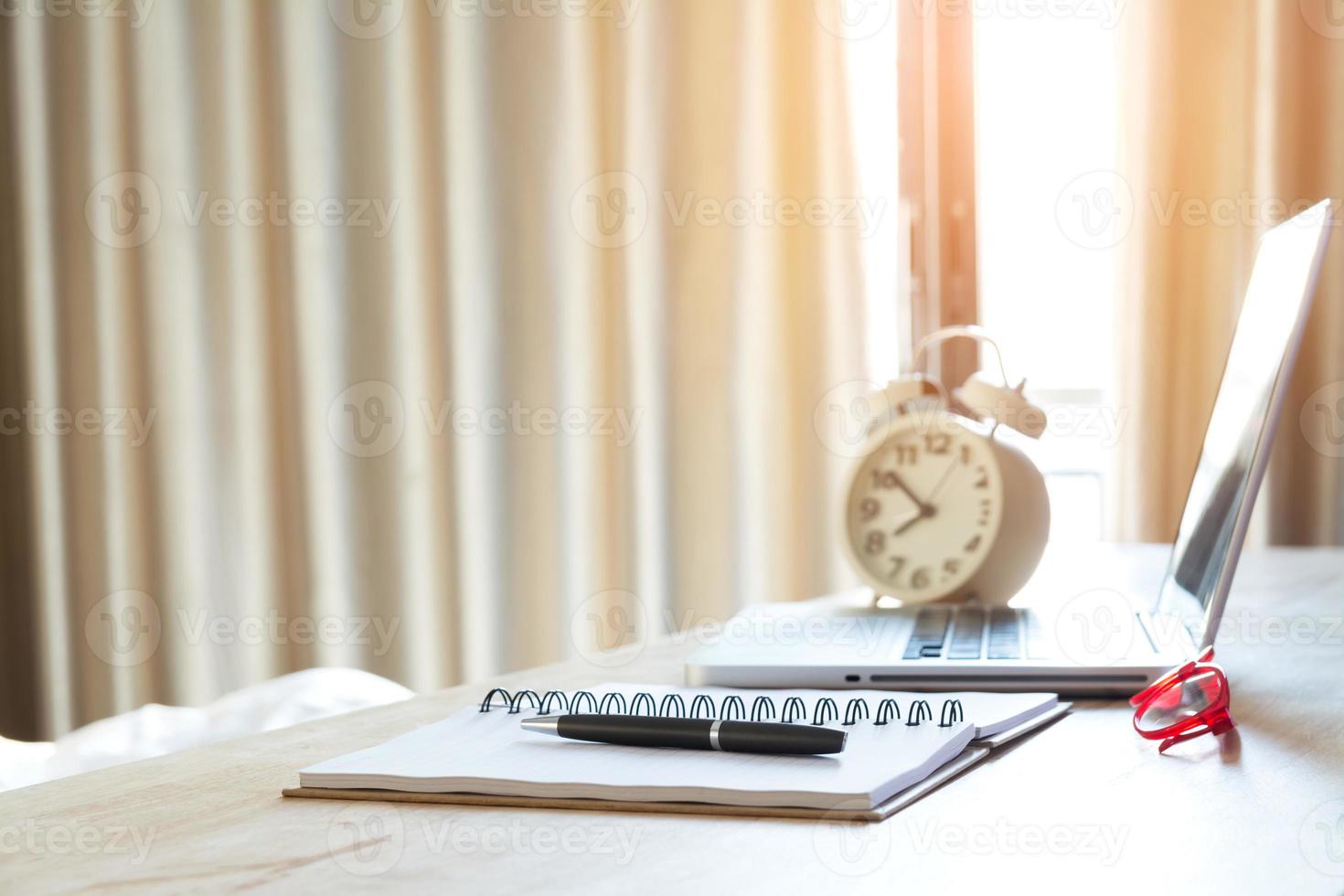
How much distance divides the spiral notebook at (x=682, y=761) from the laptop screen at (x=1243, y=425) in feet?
0.63

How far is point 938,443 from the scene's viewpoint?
128cm

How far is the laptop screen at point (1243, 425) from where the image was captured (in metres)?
0.86

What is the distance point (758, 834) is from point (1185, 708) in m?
0.31

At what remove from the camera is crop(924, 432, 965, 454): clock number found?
50.1 inches

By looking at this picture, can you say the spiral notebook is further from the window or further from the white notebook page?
the window

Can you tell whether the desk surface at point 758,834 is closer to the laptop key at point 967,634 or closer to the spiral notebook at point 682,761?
the spiral notebook at point 682,761

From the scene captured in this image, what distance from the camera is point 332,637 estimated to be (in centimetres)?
234

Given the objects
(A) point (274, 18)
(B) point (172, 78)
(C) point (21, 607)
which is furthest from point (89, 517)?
(A) point (274, 18)

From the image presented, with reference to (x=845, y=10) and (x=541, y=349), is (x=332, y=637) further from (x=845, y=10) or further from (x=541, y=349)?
(x=845, y=10)

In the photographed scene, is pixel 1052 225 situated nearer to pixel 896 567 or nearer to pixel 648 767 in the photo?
pixel 896 567

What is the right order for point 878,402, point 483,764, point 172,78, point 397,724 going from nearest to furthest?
point 483,764 → point 397,724 → point 878,402 → point 172,78

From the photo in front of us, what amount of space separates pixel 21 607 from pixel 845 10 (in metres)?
2.04

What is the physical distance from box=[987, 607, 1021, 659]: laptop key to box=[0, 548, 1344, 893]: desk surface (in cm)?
16

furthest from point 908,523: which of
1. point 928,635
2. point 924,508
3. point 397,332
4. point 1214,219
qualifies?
point 1214,219
